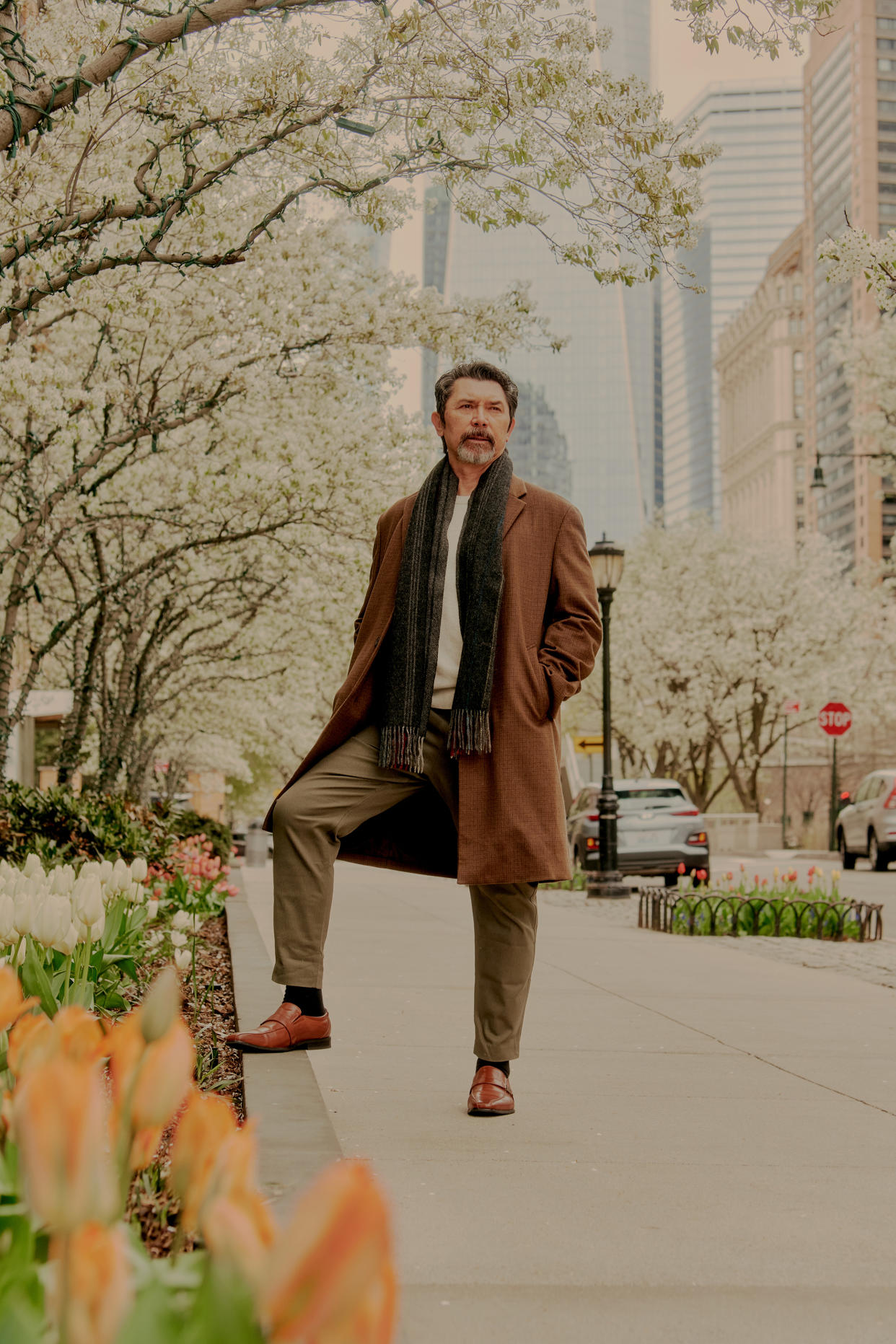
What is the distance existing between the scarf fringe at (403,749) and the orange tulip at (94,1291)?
3.09m

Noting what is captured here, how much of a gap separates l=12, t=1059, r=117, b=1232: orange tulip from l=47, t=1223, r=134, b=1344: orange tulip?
0.06 meters

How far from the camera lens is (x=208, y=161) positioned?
9.71 metres

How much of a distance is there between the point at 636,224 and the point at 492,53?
110cm

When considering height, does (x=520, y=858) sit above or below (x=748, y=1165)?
above

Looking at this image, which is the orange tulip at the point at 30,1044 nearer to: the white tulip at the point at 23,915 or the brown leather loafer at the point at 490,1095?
the white tulip at the point at 23,915

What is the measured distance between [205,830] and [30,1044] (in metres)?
21.6

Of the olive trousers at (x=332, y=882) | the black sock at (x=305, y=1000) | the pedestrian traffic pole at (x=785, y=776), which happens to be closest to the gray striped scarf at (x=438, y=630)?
the olive trousers at (x=332, y=882)

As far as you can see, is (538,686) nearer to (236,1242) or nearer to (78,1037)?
(78,1037)

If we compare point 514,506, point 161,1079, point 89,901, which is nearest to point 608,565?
point 514,506

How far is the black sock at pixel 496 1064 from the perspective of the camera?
3.99 meters

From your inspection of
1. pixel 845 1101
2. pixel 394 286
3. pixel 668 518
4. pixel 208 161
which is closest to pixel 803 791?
pixel 668 518

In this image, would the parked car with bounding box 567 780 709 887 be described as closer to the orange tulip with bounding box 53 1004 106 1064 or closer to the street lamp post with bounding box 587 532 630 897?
the street lamp post with bounding box 587 532 630 897

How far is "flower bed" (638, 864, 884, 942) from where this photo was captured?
35.4 ft

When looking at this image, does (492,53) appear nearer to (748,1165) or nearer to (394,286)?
(748,1165)
